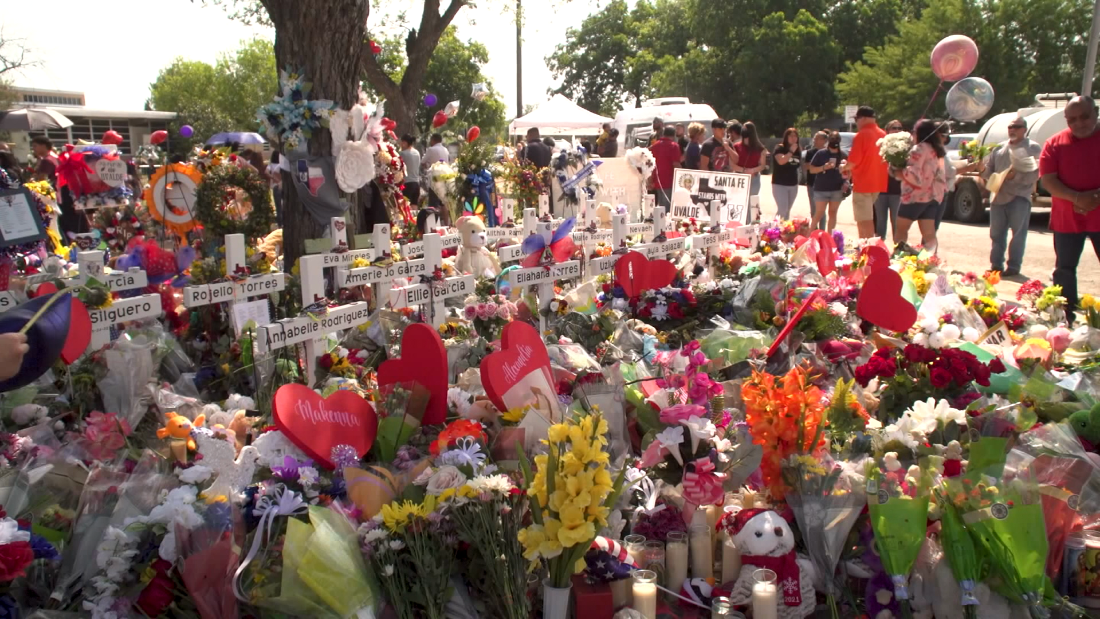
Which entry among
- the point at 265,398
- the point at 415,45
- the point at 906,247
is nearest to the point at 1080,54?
the point at 415,45

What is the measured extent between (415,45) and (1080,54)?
84.1 ft

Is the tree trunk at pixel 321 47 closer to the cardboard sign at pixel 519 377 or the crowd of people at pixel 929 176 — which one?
the cardboard sign at pixel 519 377

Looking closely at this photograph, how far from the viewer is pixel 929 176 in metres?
8.54

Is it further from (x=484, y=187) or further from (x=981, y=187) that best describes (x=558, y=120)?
(x=484, y=187)

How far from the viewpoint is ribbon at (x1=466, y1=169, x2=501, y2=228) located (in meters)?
10.4

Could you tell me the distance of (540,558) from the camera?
8.34ft

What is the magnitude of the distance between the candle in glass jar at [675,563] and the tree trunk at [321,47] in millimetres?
4414

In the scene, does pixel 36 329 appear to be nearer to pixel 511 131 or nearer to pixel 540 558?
pixel 540 558

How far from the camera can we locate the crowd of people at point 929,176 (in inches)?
245

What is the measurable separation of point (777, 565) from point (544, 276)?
2.82 m

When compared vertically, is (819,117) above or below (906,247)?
above

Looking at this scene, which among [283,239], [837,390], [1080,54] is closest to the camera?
[837,390]

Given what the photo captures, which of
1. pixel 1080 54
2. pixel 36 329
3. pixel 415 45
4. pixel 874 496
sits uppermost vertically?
pixel 1080 54

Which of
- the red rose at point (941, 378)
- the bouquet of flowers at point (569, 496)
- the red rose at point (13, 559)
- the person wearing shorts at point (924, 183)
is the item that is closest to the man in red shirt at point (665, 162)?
the person wearing shorts at point (924, 183)
